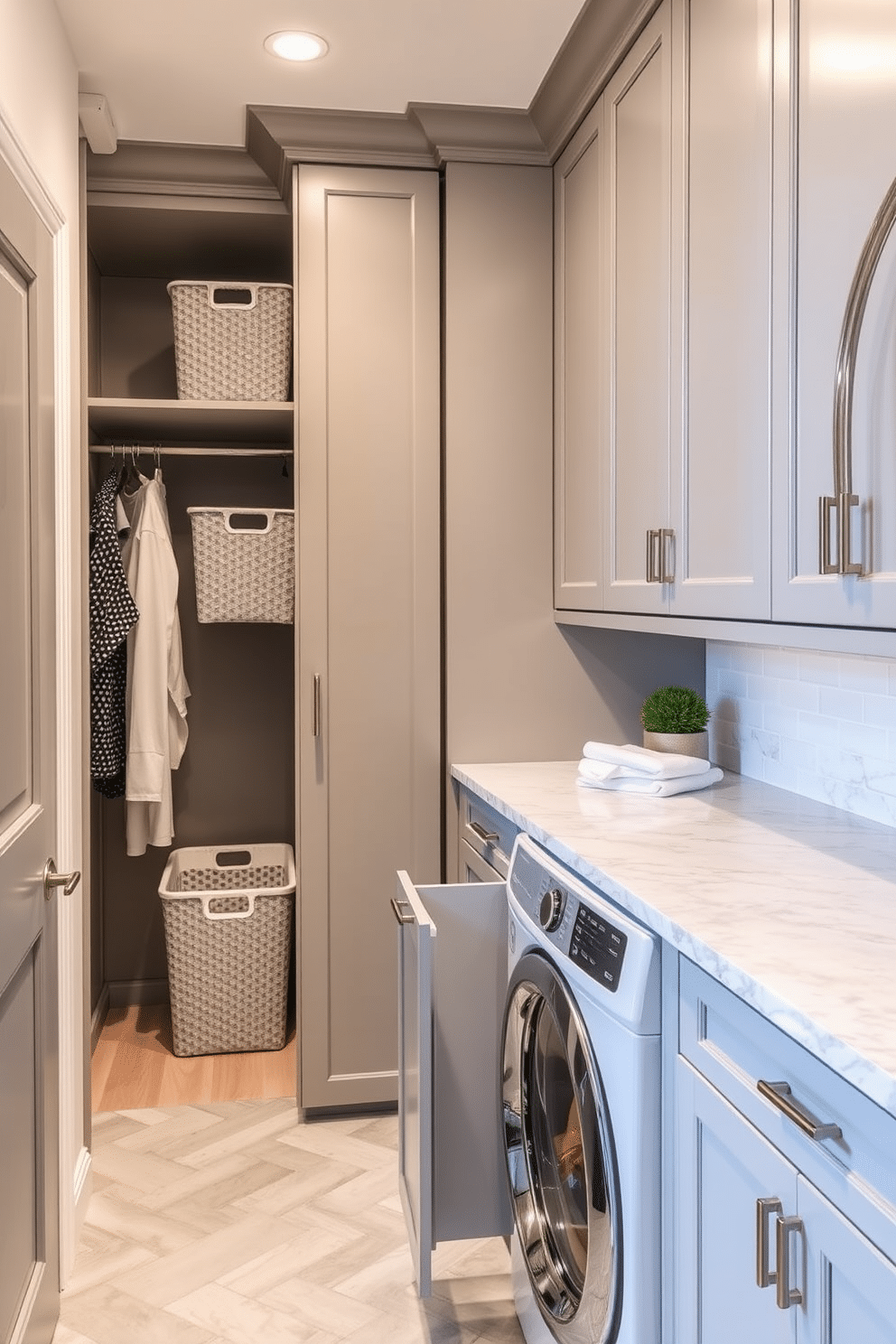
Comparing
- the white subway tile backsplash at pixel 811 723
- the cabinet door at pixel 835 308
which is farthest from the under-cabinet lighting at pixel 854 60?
the white subway tile backsplash at pixel 811 723

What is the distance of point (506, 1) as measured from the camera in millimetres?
2092

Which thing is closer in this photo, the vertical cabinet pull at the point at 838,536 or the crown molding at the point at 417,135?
the vertical cabinet pull at the point at 838,536

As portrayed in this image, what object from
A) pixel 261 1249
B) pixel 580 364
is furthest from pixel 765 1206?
pixel 580 364

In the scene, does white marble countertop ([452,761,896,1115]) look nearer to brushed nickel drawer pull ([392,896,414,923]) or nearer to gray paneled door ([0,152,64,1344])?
brushed nickel drawer pull ([392,896,414,923])

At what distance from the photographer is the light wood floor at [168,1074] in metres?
2.88

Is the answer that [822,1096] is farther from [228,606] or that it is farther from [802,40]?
[228,606]

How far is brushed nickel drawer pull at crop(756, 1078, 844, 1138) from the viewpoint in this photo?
3.14 feet

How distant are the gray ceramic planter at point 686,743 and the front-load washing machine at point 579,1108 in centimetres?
60

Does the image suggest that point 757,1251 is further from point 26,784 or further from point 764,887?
point 26,784

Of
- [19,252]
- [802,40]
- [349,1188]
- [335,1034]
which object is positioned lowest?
[349,1188]

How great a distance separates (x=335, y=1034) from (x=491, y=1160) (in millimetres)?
862

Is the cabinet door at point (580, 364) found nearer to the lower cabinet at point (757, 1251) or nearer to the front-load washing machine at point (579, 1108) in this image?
the front-load washing machine at point (579, 1108)

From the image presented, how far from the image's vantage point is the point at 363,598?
8.75 ft

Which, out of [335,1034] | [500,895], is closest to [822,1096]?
[500,895]
